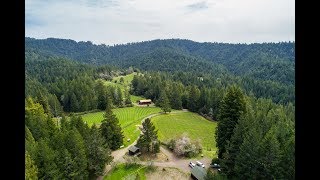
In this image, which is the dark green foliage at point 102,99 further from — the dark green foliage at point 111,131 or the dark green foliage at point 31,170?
the dark green foliage at point 31,170

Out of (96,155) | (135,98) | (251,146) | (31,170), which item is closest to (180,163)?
(96,155)

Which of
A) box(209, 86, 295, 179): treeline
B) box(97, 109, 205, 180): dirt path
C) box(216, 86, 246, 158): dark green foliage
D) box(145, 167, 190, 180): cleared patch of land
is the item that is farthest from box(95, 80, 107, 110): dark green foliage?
box(216, 86, 246, 158): dark green foliage

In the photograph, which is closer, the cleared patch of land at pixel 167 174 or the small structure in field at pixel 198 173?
the small structure in field at pixel 198 173

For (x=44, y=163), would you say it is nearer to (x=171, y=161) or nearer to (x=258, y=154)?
(x=171, y=161)

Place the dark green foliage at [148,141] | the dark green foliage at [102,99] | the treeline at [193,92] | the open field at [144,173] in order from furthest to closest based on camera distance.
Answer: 1. the dark green foliage at [102,99]
2. the treeline at [193,92]
3. the dark green foliage at [148,141]
4. the open field at [144,173]

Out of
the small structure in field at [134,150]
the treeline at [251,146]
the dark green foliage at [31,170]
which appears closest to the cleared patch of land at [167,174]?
the treeline at [251,146]
